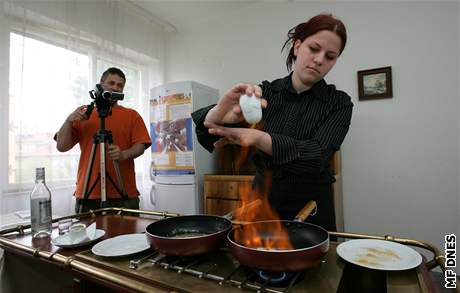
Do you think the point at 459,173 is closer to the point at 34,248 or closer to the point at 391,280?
the point at 391,280

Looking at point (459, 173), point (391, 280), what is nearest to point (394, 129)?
point (459, 173)

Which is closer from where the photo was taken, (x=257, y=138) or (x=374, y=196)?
(x=257, y=138)

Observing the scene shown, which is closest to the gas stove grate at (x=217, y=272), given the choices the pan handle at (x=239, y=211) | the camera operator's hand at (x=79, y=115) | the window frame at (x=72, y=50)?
the pan handle at (x=239, y=211)

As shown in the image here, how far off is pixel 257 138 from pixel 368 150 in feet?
6.77

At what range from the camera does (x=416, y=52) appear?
2.21m

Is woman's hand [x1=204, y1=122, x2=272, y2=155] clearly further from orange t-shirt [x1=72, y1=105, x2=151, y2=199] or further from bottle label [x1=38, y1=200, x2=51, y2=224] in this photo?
orange t-shirt [x1=72, y1=105, x2=151, y2=199]

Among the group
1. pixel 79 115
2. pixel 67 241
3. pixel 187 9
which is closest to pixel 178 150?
pixel 79 115

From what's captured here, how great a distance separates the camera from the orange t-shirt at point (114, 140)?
169cm

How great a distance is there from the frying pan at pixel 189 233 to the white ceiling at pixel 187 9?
2.77 m

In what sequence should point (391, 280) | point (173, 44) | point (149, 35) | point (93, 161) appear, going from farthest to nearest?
point (173, 44)
point (149, 35)
point (93, 161)
point (391, 280)

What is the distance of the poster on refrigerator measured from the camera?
2658mm

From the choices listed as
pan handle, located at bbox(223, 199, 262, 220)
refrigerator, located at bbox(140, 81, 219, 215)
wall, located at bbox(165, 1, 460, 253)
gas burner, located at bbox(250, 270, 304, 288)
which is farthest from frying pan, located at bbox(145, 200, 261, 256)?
wall, located at bbox(165, 1, 460, 253)

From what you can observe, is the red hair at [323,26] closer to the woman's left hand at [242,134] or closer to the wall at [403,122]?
the woman's left hand at [242,134]

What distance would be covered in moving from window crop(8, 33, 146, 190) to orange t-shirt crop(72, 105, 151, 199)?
65 cm
